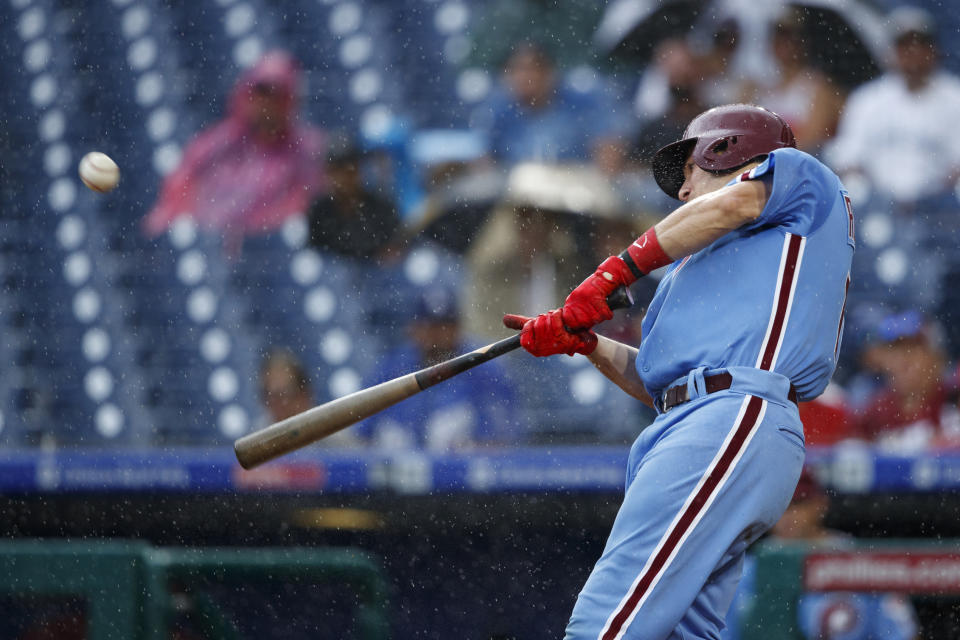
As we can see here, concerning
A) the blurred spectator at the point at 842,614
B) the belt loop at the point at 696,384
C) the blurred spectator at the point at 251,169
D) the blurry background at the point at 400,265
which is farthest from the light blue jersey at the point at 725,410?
the blurred spectator at the point at 251,169

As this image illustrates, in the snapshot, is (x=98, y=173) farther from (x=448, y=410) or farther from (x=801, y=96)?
(x=801, y=96)

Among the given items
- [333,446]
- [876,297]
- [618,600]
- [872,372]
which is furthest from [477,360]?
[876,297]

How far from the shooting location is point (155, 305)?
22.0 ft

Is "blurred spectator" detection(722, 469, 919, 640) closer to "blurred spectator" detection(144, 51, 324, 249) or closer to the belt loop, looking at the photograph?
the belt loop

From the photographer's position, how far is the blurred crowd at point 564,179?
18.5ft

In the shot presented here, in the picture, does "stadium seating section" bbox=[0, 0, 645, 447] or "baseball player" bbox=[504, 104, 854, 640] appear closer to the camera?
"baseball player" bbox=[504, 104, 854, 640]

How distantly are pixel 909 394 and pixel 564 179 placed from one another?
1.96m

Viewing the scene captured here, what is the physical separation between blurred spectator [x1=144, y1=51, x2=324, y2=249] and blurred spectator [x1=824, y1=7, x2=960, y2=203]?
2573 mm

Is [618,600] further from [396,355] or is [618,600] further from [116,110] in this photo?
[116,110]

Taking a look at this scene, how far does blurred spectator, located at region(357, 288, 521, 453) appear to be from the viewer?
4949 mm

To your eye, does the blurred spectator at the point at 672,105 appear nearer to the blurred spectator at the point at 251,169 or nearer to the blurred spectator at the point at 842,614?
the blurred spectator at the point at 251,169

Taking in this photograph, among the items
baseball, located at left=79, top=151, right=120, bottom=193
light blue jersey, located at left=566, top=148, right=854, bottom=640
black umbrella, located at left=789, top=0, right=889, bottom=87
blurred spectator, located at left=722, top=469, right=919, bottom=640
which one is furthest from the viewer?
black umbrella, located at left=789, top=0, right=889, bottom=87

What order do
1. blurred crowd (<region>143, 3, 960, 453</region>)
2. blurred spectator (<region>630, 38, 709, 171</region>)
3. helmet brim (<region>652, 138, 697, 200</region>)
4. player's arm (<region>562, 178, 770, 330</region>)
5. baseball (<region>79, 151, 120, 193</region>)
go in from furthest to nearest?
blurred spectator (<region>630, 38, 709, 171</region>)
blurred crowd (<region>143, 3, 960, 453</region>)
baseball (<region>79, 151, 120, 193</region>)
helmet brim (<region>652, 138, 697, 200</region>)
player's arm (<region>562, 178, 770, 330</region>)

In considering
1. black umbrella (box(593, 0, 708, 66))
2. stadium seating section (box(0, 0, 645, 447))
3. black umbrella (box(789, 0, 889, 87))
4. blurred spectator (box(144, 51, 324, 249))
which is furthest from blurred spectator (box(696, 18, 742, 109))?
blurred spectator (box(144, 51, 324, 249))
